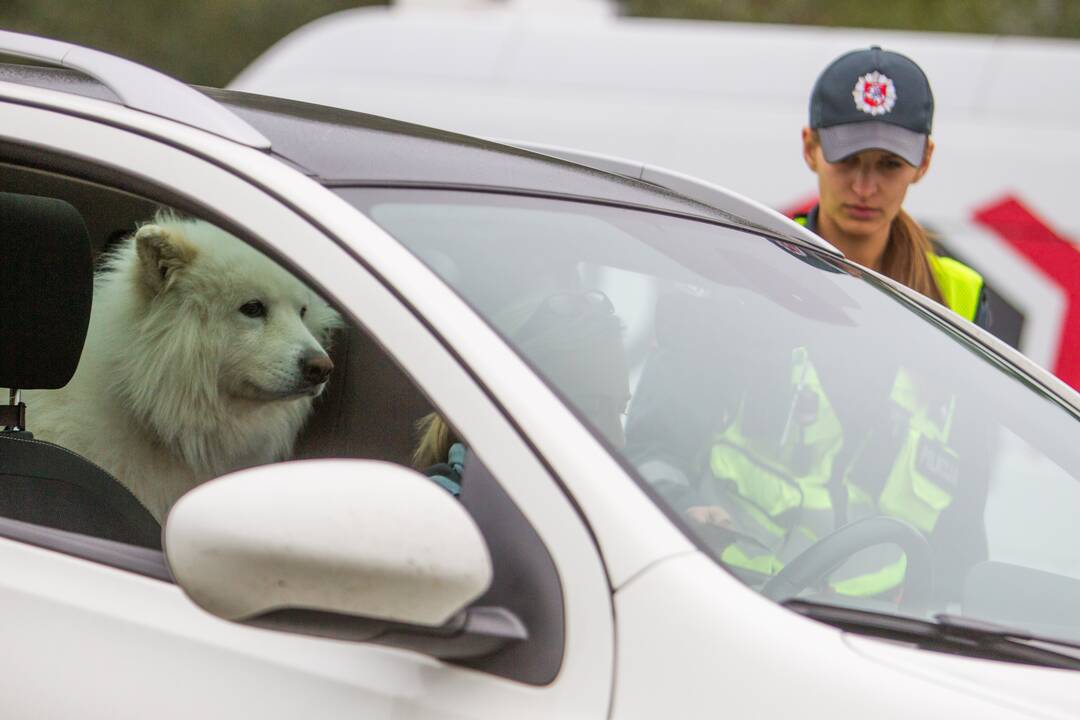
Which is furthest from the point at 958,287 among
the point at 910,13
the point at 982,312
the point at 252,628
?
the point at 910,13

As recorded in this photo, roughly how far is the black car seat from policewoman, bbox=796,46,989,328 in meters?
1.70

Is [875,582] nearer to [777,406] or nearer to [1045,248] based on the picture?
[777,406]

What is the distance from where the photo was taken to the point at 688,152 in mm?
6191

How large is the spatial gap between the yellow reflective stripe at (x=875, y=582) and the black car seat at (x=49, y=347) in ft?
4.00

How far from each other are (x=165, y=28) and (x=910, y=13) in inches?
578

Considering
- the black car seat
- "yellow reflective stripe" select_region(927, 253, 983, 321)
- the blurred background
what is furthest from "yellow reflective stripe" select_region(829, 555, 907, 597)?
the blurred background

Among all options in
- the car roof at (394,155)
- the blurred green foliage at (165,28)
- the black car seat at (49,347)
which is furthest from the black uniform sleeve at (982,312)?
the blurred green foliage at (165,28)

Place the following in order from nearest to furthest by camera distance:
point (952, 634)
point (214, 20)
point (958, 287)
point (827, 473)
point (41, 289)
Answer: point (952, 634) < point (827, 473) < point (41, 289) < point (958, 287) < point (214, 20)

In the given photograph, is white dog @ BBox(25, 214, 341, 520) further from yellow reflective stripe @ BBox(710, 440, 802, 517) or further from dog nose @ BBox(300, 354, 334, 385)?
yellow reflective stripe @ BBox(710, 440, 802, 517)

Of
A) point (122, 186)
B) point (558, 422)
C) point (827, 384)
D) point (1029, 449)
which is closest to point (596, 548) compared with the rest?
point (558, 422)

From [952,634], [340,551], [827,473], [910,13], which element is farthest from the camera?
[910,13]

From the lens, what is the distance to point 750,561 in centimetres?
155

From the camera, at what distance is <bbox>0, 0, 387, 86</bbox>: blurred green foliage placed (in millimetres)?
26906

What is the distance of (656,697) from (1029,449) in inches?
37.8
